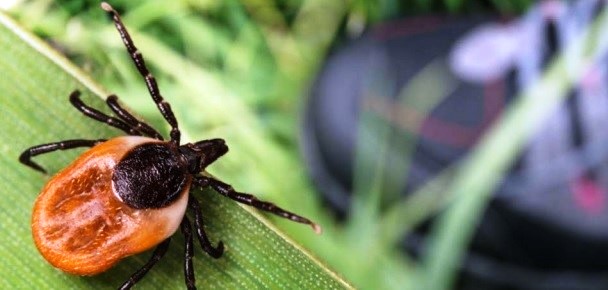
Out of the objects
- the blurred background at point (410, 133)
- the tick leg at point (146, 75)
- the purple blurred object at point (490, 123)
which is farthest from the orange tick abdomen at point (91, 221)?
the purple blurred object at point (490, 123)

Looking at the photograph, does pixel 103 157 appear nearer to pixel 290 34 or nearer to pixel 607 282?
pixel 290 34

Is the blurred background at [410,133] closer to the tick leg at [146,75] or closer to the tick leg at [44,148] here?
the tick leg at [146,75]

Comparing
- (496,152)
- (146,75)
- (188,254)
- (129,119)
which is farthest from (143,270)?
(496,152)

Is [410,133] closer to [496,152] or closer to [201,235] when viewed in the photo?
[496,152]

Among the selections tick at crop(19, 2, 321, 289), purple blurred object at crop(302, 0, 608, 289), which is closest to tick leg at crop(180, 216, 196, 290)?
tick at crop(19, 2, 321, 289)

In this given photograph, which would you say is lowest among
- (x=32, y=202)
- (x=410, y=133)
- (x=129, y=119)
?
(x=32, y=202)

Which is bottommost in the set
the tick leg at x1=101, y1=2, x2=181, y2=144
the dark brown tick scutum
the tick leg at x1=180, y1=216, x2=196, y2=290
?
the tick leg at x1=180, y1=216, x2=196, y2=290

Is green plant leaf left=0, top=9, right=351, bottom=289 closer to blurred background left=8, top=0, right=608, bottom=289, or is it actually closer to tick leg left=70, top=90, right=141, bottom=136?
tick leg left=70, top=90, right=141, bottom=136
